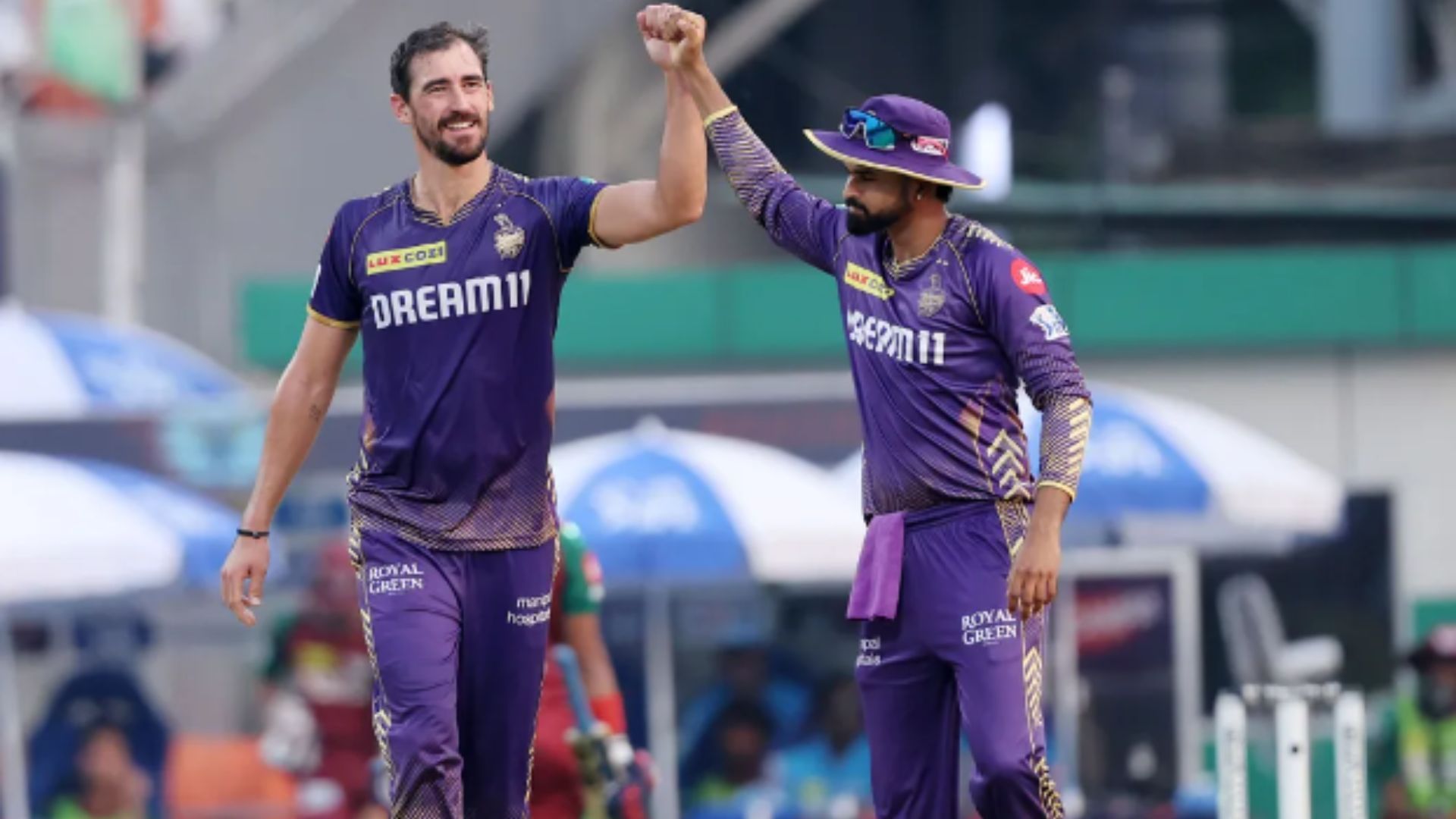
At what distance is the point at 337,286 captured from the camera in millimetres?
6871

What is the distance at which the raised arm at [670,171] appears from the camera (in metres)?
6.44

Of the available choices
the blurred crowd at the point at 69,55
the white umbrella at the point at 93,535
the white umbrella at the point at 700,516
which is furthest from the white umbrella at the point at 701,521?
the blurred crowd at the point at 69,55

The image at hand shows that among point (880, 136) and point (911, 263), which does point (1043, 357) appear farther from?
point (880, 136)

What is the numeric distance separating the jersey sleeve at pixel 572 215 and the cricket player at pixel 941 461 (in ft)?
1.63

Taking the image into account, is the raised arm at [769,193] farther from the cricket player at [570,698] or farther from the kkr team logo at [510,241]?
the cricket player at [570,698]

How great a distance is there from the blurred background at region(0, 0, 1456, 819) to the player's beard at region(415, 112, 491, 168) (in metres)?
6.26

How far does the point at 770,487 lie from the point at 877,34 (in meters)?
11.2

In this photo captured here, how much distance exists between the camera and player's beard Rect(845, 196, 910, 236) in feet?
22.8

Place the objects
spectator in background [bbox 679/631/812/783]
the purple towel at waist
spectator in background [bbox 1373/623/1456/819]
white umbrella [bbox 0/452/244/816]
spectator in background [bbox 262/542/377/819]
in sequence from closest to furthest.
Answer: the purple towel at waist, white umbrella [bbox 0/452/244/816], spectator in background [bbox 262/542/377/819], spectator in background [bbox 679/631/812/783], spectator in background [bbox 1373/623/1456/819]

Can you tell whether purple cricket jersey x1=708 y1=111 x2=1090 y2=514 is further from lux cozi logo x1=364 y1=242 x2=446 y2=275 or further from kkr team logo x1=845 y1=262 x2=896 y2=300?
lux cozi logo x1=364 y1=242 x2=446 y2=275

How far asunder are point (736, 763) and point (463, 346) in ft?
26.9

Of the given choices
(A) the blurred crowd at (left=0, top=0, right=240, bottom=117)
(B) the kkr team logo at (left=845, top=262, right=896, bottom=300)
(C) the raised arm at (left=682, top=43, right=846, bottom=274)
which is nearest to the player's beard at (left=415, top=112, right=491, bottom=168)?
(C) the raised arm at (left=682, top=43, right=846, bottom=274)

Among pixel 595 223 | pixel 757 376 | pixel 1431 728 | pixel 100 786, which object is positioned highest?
pixel 757 376

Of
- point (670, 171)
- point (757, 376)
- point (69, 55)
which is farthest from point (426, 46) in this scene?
point (69, 55)
